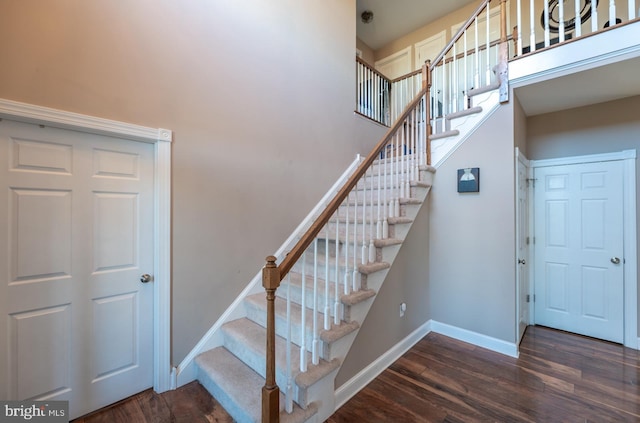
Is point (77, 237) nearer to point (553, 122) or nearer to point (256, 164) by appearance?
point (256, 164)

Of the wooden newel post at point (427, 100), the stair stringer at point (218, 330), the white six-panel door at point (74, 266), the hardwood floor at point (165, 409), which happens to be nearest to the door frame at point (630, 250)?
the wooden newel post at point (427, 100)

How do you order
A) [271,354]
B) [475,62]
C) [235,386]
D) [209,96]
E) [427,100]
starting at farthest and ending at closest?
[475,62]
[427,100]
[209,96]
[235,386]
[271,354]

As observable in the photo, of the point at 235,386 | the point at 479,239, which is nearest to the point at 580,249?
the point at 479,239

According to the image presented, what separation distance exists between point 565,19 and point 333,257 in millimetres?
4772

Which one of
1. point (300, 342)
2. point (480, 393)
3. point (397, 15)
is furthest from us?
point (397, 15)

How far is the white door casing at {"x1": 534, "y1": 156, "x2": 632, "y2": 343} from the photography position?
2.83 meters

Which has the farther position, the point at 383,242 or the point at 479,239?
the point at 479,239

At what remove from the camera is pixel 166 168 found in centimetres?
202

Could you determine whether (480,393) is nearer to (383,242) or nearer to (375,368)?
(375,368)

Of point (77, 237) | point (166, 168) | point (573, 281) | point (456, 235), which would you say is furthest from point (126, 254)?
point (573, 281)

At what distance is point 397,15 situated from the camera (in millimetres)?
4965

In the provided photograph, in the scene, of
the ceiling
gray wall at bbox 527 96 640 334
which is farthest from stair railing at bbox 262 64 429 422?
the ceiling

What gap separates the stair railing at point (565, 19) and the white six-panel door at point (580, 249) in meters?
1.44

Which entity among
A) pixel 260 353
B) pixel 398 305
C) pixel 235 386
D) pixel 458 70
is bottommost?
pixel 235 386
